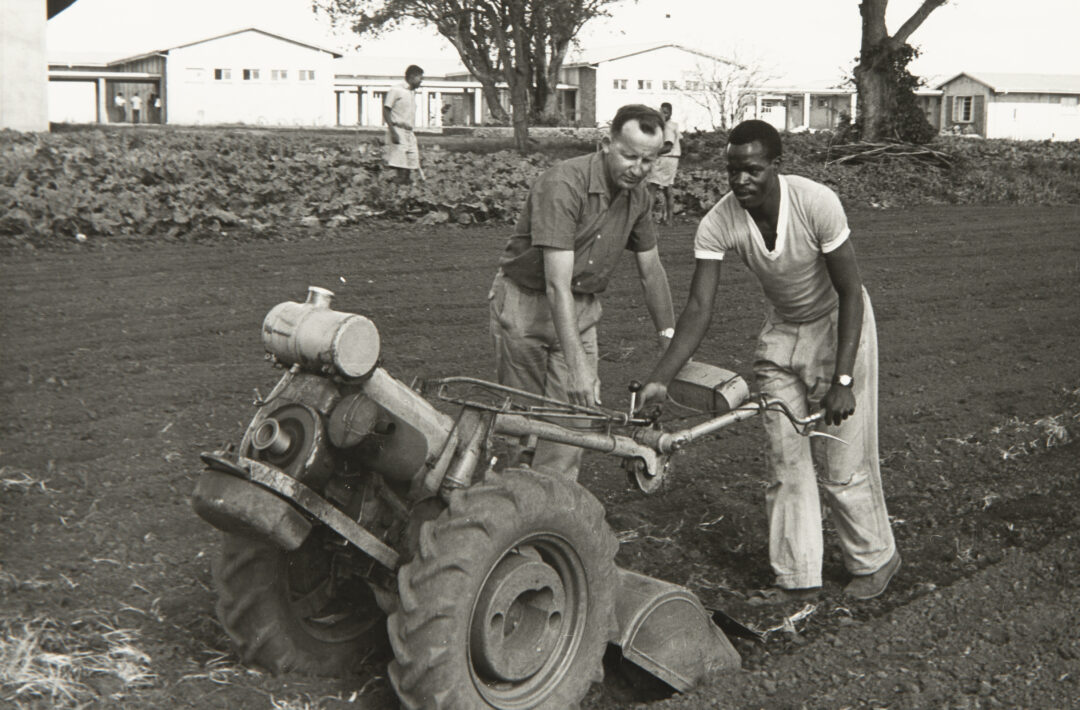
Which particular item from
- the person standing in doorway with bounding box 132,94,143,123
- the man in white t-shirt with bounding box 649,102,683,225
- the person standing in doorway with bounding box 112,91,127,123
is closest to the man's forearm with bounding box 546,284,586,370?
the man in white t-shirt with bounding box 649,102,683,225

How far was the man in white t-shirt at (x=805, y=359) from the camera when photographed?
4.80 metres

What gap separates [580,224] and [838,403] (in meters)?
1.20

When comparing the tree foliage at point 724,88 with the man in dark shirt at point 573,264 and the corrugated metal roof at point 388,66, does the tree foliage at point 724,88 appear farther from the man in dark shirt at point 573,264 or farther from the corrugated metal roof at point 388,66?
the man in dark shirt at point 573,264

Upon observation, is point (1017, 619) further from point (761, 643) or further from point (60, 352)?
point (60, 352)

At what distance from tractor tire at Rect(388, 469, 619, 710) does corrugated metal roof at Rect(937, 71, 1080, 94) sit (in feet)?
194

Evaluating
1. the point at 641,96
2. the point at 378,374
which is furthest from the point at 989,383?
the point at 641,96

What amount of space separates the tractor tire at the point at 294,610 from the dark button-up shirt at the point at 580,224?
1483mm

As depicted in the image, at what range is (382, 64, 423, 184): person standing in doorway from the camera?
14359 millimetres

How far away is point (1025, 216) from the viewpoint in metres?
18.1

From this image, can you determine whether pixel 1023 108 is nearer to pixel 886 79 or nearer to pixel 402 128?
pixel 886 79

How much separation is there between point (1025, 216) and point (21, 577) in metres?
16.3

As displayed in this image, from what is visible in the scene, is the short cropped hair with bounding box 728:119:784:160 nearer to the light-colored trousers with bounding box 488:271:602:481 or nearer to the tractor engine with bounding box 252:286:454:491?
the light-colored trousers with bounding box 488:271:602:481

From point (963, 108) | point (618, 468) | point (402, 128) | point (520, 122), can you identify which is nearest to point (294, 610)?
point (618, 468)

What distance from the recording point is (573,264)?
4.97 m
